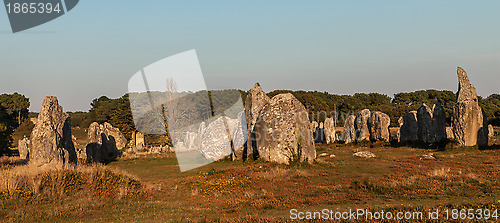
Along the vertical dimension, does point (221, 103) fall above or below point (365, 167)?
above

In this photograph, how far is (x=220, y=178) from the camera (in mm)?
17625

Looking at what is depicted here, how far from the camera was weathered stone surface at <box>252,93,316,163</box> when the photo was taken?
69.6 feet

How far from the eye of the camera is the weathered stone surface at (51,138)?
20.2 meters

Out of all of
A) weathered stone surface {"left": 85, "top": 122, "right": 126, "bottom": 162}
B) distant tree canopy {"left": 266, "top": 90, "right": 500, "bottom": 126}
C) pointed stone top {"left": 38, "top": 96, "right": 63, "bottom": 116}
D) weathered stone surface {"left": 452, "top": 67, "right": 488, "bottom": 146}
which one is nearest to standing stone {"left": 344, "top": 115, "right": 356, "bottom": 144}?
weathered stone surface {"left": 452, "top": 67, "right": 488, "bottom": 146}

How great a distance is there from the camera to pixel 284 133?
2147cm

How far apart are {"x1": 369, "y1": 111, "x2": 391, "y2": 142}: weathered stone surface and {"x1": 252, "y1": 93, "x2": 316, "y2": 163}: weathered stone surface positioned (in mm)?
22811

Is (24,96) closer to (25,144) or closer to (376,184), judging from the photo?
(25,144)

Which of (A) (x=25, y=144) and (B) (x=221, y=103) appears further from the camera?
(B) (x=221, y=103)

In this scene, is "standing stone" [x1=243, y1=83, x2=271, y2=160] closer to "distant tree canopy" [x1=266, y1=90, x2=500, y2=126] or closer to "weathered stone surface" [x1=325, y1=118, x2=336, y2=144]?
"weathered stone surface" [x1=325, y1=118, x2=336, y2=144]

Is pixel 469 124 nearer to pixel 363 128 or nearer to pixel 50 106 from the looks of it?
pixel 363 128

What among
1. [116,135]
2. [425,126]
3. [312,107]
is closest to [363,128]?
[425,126]

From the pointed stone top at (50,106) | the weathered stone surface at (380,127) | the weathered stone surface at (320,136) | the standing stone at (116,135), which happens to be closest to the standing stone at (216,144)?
the pointed stone top at (50,106)

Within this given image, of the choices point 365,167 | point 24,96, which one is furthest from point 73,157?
point 24,96

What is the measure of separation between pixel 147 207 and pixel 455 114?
25.9 m
